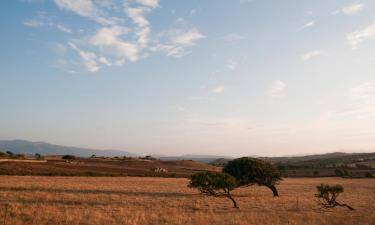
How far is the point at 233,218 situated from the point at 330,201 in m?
11.4

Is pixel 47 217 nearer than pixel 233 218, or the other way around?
pixel 47 217

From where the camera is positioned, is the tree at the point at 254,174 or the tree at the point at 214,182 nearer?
the tree at the point at 214,182

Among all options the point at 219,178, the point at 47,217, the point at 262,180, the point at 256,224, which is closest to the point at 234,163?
the point at 262,180

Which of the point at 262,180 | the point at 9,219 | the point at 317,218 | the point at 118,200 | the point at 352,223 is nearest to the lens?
the point at 9,219

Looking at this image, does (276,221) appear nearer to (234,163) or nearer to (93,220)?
(93,220)

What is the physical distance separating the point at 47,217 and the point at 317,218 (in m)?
16.1

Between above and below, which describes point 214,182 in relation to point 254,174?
below

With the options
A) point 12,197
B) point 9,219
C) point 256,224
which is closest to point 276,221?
point 256,224

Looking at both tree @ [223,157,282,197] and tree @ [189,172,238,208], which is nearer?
tree @ [189,172,238,208]

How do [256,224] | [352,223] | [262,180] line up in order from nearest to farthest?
[256,224]
[352,223]
[262,180]

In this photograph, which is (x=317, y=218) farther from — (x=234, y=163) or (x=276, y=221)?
(x=234, y=163)

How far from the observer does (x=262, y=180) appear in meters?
48.7

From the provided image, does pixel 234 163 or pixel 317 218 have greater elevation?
pixel 234 163

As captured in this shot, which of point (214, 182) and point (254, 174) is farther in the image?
point (254, 174)
